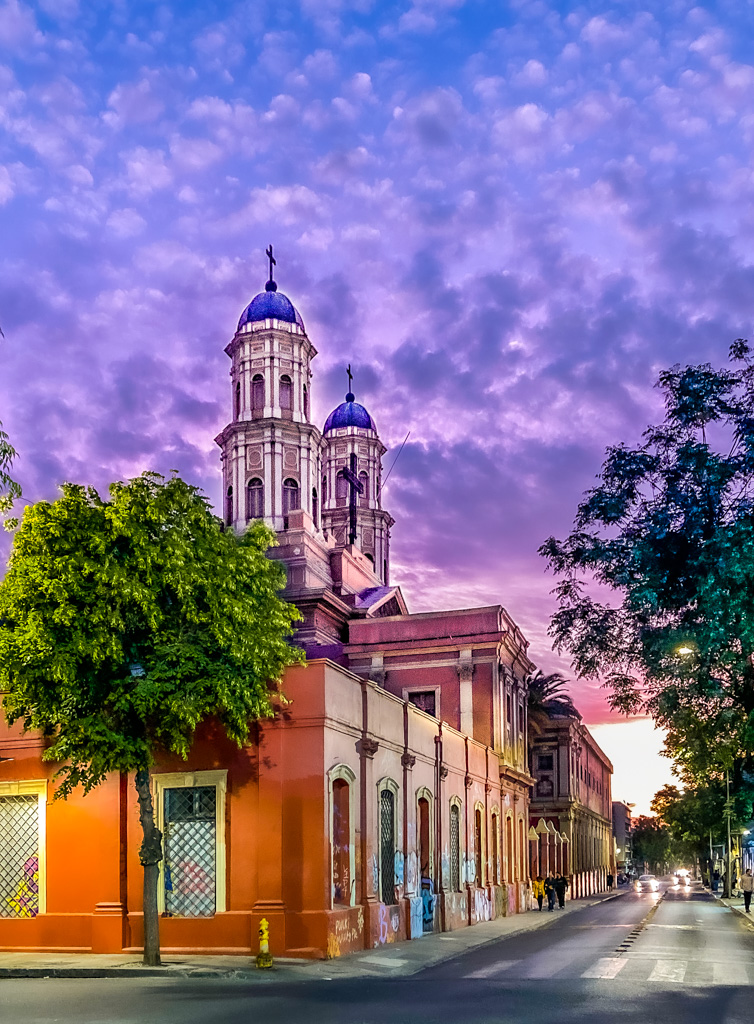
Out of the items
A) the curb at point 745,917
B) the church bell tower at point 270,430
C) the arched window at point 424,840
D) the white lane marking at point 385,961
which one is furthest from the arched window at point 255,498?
the white lane marking at point 385,961

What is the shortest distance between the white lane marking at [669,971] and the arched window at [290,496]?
123ft

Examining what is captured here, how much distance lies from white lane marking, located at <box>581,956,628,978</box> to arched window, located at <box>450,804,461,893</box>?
12.3 meters

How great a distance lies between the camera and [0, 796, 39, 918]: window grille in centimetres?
2450

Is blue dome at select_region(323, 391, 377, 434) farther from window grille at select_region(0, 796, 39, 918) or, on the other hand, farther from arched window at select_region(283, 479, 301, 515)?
window grille at select_region(0, 796, 39, 918)

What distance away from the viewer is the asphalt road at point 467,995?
44.1 feet

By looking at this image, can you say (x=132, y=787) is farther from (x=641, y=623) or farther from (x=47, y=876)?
(x=641, y=623)

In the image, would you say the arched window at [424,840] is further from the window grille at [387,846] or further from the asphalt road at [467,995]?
the asphalt road at [467,995]

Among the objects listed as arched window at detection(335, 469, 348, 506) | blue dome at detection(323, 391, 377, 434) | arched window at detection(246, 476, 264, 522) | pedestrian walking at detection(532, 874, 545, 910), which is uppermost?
blue dome at detection(323, 391, 377, 434)

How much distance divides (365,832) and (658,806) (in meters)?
112

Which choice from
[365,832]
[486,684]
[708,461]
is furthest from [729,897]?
[708,461]

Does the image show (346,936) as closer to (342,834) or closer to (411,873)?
(342,834)

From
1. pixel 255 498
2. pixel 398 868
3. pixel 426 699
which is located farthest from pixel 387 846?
pixel 255 498

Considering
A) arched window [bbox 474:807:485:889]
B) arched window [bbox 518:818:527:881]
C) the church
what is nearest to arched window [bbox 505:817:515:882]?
arched window [bbox 518:818:527:881]

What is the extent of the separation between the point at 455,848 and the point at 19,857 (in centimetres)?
1429
